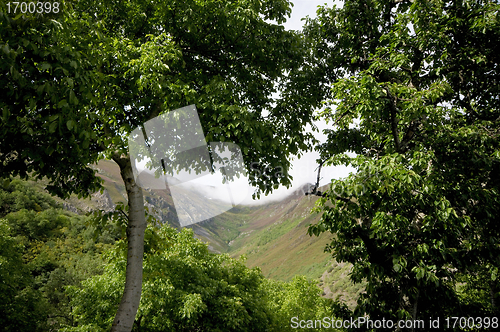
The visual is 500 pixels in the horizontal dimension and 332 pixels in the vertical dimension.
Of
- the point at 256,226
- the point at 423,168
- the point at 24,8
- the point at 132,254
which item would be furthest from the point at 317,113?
the point at 24,8

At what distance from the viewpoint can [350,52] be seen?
10.1 metres

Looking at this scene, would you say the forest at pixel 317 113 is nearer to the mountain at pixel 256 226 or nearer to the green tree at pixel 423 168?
the green tree at pixel 423 168

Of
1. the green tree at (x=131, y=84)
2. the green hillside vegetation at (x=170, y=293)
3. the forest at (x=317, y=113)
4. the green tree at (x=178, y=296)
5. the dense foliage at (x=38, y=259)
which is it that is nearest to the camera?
the green tree at (x=131, y=84)

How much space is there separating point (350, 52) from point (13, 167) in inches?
369

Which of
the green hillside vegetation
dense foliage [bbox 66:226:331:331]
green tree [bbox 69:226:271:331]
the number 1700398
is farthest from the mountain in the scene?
the number 1700398

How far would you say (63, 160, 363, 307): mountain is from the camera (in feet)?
23.6

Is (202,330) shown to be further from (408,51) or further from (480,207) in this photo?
(408,51)

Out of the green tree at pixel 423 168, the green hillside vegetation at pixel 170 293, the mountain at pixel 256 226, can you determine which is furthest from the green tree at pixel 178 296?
the green tree at pixel 423 168

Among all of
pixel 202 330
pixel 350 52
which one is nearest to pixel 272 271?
pixel 202 330

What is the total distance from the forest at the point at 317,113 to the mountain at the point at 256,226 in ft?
2.02

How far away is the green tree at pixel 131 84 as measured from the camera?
165 inches

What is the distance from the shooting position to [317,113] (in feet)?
26.6

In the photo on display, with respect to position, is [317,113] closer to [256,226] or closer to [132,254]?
[256,226]

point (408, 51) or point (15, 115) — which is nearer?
point (15, 115)
